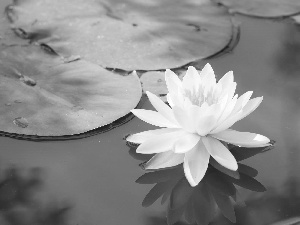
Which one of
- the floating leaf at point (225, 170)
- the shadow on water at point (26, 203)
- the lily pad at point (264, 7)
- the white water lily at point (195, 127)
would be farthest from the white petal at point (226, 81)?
the lily pad at point (264, 7)

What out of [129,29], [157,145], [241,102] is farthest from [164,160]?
[129,29]

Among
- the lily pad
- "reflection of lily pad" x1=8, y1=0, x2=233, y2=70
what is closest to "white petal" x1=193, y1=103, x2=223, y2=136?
"reflection of lily pad" x1=8, y1=0, x2=233, y2=70

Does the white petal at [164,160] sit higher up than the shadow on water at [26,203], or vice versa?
the white petal at [164,160]

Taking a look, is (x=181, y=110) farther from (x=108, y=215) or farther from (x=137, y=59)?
(x=137, y=59)

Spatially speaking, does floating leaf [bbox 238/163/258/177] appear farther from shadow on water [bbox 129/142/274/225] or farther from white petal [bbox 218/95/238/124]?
white petal [bbox 218/95/238/124]

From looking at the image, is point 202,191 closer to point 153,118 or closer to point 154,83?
point 153,118

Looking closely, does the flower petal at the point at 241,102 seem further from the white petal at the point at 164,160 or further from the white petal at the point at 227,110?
the white petal at the point at 164,160
